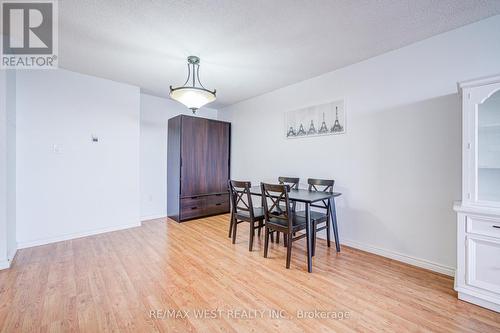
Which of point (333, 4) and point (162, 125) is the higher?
point (333, 4)

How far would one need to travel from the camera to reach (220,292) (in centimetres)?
196

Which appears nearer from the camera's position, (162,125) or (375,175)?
(375,175)

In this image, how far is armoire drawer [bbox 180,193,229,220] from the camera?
4270mm

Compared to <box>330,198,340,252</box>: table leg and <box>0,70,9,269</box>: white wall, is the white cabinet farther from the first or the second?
<box>0,70,9,269</box>: white wall

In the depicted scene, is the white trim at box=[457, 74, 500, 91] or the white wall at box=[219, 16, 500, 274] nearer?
the white trim at box=[457, 74, 500, 91]

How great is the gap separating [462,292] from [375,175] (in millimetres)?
1375

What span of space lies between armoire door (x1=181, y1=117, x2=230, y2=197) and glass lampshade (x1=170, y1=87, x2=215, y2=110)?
64.9 inches

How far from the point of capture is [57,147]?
318cm

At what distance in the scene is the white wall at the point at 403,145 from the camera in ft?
7.23

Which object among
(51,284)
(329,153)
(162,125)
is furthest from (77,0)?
(329,153)

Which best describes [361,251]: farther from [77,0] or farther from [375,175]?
[77,0]

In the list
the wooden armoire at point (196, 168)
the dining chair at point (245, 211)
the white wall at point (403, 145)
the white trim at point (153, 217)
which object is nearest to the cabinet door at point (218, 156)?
the wooden armoire at point (196, 168)

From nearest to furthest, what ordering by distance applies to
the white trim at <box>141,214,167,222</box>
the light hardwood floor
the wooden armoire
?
the light hardwood floor, the wooden armoire, the white trim at <box>141,214,167,222</box>

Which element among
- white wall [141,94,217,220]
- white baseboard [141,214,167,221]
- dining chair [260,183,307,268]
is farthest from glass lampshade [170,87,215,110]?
white baseboard [141,214,167,221]
